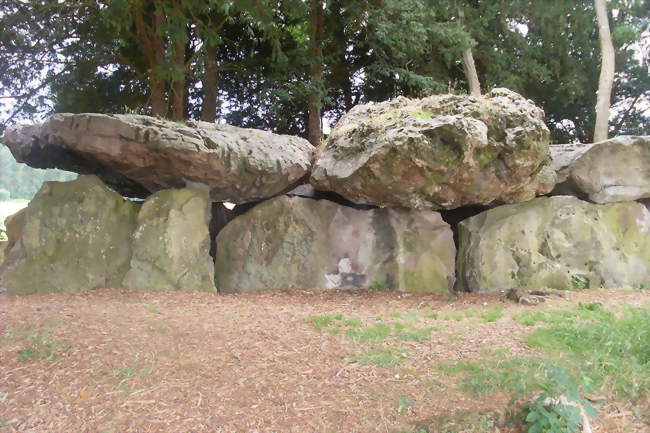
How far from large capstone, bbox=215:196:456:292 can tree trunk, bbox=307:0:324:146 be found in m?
4.24

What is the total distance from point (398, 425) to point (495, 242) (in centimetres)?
510

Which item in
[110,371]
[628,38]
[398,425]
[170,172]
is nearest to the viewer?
[398,425]

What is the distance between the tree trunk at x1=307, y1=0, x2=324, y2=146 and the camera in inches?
469

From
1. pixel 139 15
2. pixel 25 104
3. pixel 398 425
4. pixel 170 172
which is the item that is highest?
pixel 139 15

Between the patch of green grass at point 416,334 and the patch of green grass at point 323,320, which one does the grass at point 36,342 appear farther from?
the patch of green grass at point 416,334

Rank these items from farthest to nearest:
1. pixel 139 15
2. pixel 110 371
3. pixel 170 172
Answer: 1. pixel 139 15
2. pixel 170 172
3. pixel 110 371

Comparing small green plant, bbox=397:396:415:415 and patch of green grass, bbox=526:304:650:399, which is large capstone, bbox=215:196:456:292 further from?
small green plant, bbox=397:396:415:415

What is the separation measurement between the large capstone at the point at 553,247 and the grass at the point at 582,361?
2399 millimetres

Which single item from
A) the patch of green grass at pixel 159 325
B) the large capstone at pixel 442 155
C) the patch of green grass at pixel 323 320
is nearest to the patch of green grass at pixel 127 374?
the patch of green grass at pixel 159 325

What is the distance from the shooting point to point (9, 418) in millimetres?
3295

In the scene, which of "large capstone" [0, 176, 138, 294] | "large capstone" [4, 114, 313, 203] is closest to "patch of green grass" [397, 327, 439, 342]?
"large capstone" [4, 114, 313, 203]

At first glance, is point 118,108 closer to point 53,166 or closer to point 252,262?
point 53,166

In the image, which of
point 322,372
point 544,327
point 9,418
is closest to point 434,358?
point 322,372

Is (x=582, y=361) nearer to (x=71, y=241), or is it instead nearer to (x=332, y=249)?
(x=332, y=249)
